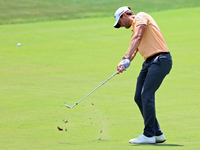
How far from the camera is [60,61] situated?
14.2 meters

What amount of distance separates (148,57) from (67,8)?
20.3 meters

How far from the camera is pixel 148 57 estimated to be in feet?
18.9

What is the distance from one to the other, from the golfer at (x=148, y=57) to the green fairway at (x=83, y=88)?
31 centimetres

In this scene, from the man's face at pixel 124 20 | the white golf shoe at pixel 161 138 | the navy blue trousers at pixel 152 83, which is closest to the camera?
the navy blue trousers at pixel 152 83

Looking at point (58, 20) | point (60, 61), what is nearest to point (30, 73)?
point (60, 61)

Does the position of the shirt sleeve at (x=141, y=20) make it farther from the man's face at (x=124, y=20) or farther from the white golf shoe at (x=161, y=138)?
the white golf shoe at (x=161, y=138)

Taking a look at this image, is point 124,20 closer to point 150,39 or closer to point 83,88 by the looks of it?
point 150,39

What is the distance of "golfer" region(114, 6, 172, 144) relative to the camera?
558cm

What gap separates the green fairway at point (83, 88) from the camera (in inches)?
243

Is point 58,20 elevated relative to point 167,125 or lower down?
elevated

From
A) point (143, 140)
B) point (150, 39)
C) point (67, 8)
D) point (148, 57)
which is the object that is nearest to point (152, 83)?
point (148, 57)

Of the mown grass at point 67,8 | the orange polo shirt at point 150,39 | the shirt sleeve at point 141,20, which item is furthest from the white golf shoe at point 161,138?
the mown grass at point 67,8

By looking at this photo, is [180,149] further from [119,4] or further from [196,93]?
[119,4]

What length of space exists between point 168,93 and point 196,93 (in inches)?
26.3
